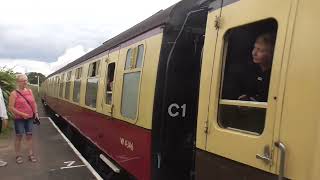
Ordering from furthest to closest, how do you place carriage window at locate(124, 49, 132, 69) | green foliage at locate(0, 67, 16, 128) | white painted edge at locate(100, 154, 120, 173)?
1. green foliage at locate(0, 67, 16, 128)
2. white painted edge at locate(100, 154, 120, 173)
3. carriage window at locate(124, 49, 132, 69)

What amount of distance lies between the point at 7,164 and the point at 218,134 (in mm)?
7522

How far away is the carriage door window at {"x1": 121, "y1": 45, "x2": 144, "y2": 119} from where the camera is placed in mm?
7008

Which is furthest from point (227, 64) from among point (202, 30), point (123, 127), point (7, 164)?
point (7, 164)

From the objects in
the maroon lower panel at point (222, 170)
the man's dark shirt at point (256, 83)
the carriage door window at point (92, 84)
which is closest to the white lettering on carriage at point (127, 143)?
the maroon lower panel at point (222, 170)

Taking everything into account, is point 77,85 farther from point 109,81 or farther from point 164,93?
point 164,93

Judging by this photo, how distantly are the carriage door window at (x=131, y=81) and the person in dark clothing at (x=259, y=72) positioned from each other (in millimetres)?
2930

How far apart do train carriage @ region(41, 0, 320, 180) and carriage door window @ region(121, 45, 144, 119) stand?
2cm

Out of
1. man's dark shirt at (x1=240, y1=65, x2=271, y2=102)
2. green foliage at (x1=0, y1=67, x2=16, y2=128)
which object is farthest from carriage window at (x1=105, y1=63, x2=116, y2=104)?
green foliage at (x1=0, y1=67, x2=16, y2=128)

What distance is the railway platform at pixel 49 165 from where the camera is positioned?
9.39 metres

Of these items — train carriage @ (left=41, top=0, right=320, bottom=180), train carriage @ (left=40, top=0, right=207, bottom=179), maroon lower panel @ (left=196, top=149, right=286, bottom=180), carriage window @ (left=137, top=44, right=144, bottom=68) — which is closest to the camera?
train carriage @ (left=41, top=0, right=320, bottom=180)

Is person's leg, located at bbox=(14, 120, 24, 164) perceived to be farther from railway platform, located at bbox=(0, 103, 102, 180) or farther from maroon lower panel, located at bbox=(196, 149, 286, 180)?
maroon lower panel, located at bbox=(196, 149, 286, 180)

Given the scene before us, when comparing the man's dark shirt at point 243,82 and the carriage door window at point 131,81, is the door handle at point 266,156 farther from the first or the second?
the carriage door window at point 131,81

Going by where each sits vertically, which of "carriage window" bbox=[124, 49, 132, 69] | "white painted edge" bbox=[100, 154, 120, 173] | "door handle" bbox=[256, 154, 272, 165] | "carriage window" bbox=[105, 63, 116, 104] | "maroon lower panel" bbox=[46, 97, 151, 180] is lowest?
"white painted edge" bbox=[100, 154, 120, 173]

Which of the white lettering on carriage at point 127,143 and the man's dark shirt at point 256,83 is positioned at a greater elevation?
the man's dark shirt at point 256,83
